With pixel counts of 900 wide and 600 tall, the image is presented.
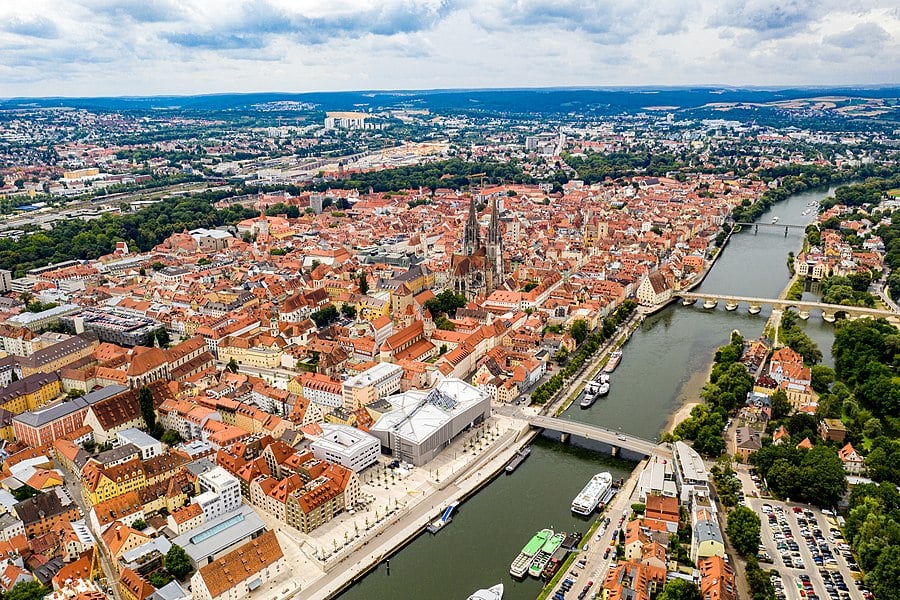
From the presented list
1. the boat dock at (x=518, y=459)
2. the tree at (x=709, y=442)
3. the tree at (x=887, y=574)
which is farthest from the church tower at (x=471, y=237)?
the tree at (x=887, y=574)

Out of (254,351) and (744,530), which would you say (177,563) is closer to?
(744,530)

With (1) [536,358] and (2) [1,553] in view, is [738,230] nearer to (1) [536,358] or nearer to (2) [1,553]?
(1) [536,358]

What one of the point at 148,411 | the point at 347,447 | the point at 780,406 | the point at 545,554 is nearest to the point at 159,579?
the point at 347,447

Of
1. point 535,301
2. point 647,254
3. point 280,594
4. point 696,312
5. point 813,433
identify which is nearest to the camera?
point 280,594

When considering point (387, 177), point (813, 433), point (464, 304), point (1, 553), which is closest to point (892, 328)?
point (813, 433)

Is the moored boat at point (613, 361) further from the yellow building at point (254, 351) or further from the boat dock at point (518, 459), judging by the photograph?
the yellow building at point (254, 351)
